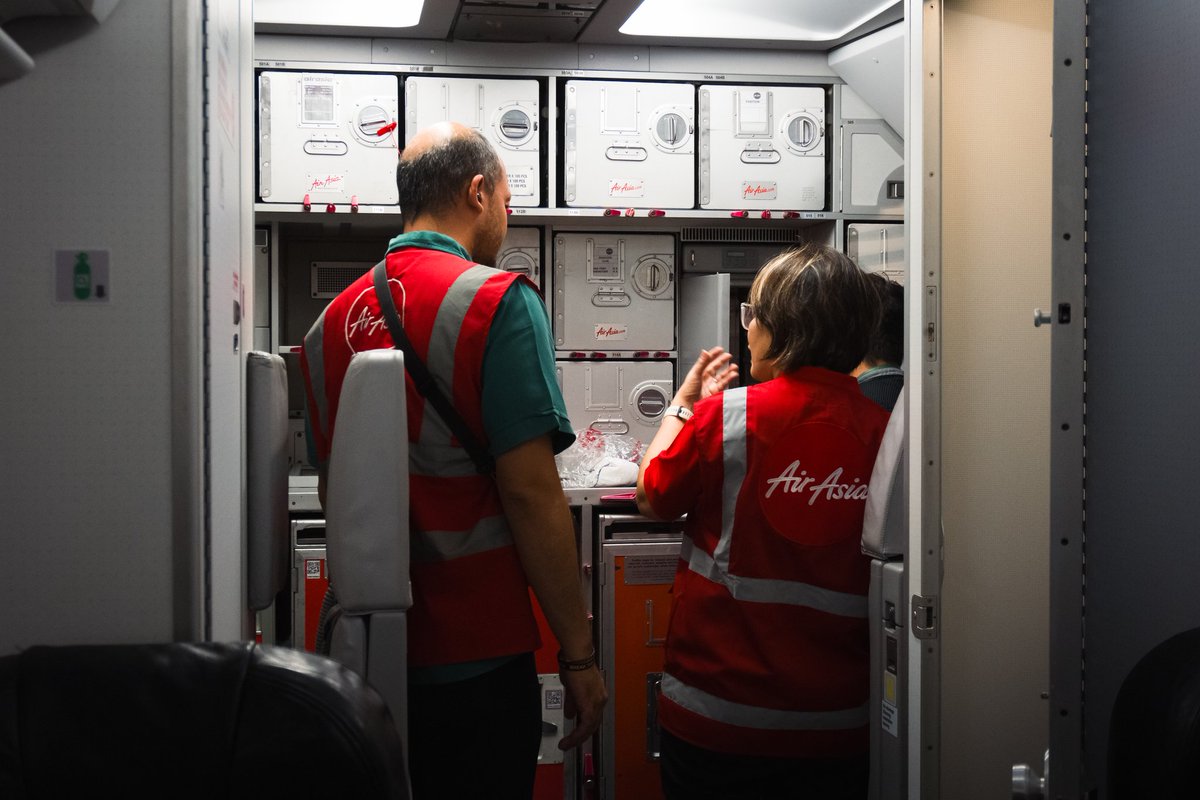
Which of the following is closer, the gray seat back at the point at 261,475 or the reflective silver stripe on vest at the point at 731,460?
the gray seat back at the point at 261,475

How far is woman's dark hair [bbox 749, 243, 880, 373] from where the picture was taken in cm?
253

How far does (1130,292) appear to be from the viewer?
6.77 feet

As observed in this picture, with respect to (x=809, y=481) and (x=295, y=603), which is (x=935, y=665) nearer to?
(x=809, y=481)

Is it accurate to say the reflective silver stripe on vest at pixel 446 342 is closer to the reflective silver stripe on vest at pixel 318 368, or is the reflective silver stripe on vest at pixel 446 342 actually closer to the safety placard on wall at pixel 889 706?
the reflective silver stripe on vest at pixel 318 368

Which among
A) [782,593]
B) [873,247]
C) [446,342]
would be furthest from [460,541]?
[873,247]

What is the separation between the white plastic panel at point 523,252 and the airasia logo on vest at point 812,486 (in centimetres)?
239

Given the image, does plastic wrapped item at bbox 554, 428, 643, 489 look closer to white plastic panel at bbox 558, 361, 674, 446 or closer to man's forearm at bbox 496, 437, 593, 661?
white plastic panel at bbox 558, 361, 674, 446

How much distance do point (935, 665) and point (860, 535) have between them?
0.37 metres

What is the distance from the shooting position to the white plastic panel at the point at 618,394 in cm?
466

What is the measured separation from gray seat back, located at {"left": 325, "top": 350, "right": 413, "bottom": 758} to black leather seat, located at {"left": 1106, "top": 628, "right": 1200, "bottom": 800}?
124 cm

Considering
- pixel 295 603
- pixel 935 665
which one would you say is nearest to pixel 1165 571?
pixel 935 665

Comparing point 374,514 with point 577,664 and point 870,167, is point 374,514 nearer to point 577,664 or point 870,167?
point 577,664

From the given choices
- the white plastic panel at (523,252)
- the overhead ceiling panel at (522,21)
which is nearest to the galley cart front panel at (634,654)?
the white plastic panel at (523,252)

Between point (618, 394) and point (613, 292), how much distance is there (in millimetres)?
446
